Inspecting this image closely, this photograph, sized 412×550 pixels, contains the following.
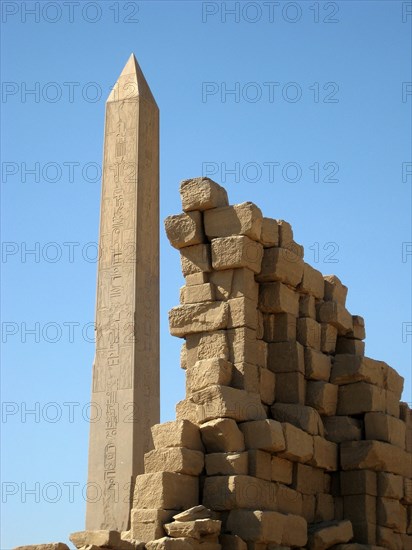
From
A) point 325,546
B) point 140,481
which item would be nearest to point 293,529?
point 325,546

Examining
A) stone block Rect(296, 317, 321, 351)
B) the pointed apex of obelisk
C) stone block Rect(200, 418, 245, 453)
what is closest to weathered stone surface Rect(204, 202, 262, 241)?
stone block Rect(296, 317, 321, 351)

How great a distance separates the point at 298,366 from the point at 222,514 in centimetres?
217

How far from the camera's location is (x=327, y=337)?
1544 centimetres

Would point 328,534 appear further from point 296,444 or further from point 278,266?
point 278,266

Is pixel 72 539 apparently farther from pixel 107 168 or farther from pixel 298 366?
pixel 107 168

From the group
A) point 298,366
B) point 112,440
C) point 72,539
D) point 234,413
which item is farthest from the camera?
point 112,440

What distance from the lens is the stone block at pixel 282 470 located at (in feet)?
45.1

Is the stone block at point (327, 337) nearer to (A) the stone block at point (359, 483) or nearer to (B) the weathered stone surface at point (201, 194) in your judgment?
(A) the stone block at point (359, 483)

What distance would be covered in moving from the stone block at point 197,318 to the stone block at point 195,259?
0.42 m

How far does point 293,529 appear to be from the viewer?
13422 millimetres

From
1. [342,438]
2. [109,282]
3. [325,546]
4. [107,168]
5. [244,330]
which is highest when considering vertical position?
[107,168]

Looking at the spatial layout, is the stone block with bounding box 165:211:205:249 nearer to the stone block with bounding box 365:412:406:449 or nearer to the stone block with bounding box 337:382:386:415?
the stone block with bounding box 337:382:386:415

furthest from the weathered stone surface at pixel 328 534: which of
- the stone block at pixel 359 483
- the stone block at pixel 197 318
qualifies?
the stone block at pixel 197 318

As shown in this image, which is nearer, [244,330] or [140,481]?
[140,481]
